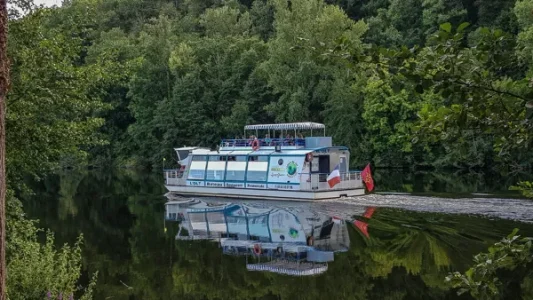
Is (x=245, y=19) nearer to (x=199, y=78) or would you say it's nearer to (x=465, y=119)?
(x=199, y=78)

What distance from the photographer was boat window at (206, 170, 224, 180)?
3750 cm

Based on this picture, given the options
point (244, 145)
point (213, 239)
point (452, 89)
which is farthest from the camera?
point (244, 145)

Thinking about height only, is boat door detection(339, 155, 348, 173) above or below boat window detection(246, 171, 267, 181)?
above

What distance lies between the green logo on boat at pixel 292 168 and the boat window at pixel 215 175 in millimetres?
5320

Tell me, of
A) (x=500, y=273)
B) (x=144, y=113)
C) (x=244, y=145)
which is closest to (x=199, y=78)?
(x=144, y=113)

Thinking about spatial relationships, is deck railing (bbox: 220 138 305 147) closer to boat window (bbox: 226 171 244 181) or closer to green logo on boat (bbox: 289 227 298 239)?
→ boat window (bbox: 226 171 244 181)

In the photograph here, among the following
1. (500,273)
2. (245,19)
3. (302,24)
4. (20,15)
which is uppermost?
(245,19)

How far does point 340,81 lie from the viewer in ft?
186

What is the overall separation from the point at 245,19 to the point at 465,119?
81.6m

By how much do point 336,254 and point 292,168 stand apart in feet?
45.9

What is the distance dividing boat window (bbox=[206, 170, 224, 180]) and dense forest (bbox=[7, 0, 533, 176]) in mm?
7561

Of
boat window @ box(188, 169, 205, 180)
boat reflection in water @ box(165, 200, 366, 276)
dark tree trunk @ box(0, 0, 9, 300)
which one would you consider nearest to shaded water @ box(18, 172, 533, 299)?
boat reflection in water @ box(165, 200, 366, 276)

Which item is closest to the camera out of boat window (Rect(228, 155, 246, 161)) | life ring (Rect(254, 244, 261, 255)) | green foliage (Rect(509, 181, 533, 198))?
green foliage (Rect(509, 181, 533, 198))

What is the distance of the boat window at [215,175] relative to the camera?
37500 millimetres
